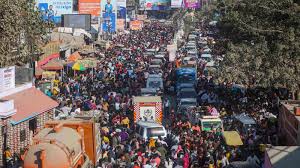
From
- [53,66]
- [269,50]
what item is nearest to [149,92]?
[53,66]

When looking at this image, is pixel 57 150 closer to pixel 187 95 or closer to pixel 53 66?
pixel 187 95

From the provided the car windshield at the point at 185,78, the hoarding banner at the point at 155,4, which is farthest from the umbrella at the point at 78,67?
the hoarding banner at the point at 155,4

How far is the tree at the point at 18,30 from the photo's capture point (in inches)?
906

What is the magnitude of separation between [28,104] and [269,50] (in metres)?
10.6

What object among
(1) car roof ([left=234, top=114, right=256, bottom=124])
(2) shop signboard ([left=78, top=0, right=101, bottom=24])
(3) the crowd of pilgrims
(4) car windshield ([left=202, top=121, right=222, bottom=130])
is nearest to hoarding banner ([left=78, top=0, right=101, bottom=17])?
(2) shop signboard ([left=78, top=0, right=101, bottom=24])

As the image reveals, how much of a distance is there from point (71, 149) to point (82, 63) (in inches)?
920

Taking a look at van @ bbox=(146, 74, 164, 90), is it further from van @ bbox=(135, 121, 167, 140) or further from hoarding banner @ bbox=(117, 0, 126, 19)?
hoarding banner @ bbox=(117, 0, 126, 19)

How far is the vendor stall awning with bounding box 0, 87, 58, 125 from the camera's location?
1925 cm

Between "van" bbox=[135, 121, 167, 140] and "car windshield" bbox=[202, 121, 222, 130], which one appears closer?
"van" bbox=[135, 121, 167, 140]

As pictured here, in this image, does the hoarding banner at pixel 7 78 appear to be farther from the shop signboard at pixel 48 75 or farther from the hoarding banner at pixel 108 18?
the hoarding banner at pixel 108 18

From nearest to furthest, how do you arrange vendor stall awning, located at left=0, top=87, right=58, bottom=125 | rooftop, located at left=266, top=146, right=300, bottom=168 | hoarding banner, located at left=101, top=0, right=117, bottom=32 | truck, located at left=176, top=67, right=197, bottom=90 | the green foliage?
rooftop, located at left=266, top=146, right=300, bottom=168, vendor stall awning, located at left=0, top=87, right=58, bottom=125, the green foliage, truck, located at left=176, top=67, right=197, bottom=90, hoarding banner, located at left=101, top=0, right=117, bottom=32

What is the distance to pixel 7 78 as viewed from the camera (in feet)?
65.9

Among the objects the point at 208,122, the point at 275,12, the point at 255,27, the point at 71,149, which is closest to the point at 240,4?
the point at 255,27

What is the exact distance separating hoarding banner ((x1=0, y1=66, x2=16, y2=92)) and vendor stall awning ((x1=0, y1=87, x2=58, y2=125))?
1.11 ft
